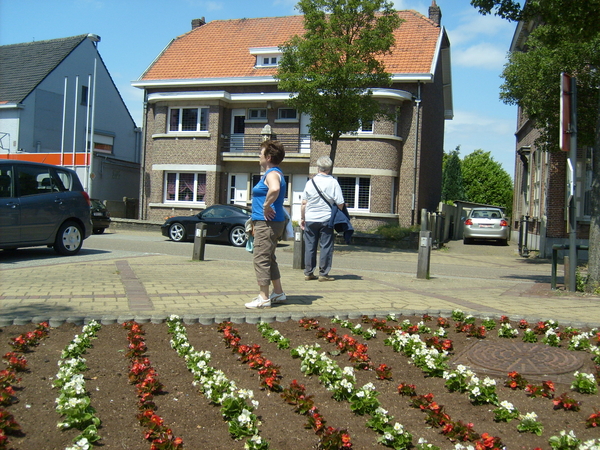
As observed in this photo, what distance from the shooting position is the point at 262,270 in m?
6.24

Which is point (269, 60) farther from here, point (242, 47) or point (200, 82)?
point (200, 82)

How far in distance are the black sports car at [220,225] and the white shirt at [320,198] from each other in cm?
1016

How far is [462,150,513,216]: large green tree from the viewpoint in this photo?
177 feet

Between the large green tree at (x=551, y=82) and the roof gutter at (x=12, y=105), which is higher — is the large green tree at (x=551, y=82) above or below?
below

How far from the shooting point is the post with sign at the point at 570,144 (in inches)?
314

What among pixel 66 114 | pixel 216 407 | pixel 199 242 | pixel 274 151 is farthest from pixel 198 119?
pixel 216 407

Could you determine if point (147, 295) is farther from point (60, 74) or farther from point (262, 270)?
point (60, 74)

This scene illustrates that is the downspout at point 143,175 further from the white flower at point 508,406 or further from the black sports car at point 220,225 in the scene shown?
the white flower at point 508,406

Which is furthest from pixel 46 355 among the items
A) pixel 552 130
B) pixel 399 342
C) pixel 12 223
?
pixel 552 130

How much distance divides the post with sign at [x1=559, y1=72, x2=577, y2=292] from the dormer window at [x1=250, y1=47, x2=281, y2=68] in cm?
2191

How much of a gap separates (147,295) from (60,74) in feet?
113

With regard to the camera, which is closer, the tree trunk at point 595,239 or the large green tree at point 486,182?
the tree trunk at point 595,239

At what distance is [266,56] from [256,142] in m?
4.50

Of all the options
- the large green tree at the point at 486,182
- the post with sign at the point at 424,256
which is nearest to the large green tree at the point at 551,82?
the post with sign at the point at 424,256
